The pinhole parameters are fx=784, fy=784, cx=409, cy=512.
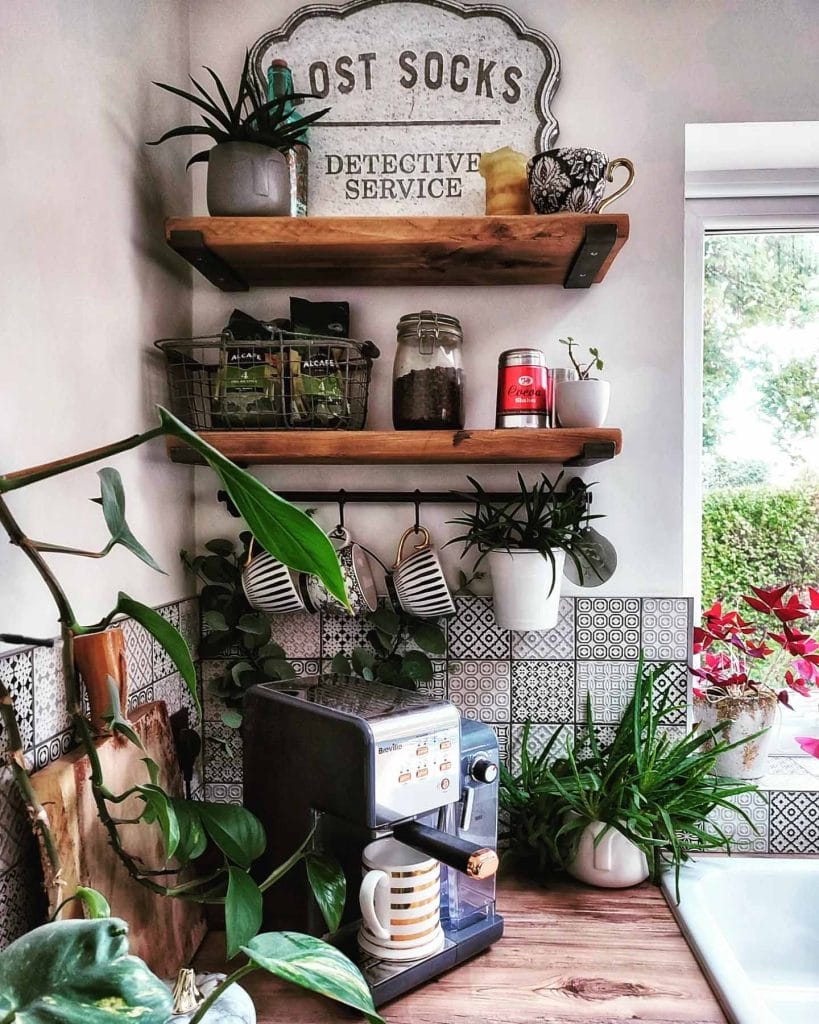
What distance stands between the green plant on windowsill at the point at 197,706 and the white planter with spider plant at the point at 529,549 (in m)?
0.50

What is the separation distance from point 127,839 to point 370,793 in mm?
299

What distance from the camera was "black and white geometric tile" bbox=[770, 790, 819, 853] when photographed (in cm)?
138

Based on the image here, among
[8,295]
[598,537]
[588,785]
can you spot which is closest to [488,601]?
[598,537]

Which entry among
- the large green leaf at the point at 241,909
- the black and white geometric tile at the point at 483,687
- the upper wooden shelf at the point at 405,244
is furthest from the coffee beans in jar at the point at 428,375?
the large green leaf at the point at 241,909

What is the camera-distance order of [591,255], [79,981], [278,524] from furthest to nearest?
[591,255] < [278,524] < [79,981]

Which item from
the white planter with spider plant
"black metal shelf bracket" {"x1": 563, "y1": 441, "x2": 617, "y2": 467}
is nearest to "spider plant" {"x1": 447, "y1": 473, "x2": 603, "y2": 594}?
the white planter with spider plant

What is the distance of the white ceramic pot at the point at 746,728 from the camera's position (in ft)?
4.46

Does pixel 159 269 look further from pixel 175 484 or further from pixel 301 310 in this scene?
pixel 175 484

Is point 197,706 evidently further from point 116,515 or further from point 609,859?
point 609,859

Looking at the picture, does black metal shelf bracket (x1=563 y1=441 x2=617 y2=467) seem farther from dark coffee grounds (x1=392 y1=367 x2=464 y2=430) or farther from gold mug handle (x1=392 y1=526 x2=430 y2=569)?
gold mug handle (x1=392 y1=526 x2=430 y2=569)

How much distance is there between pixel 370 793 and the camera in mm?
949

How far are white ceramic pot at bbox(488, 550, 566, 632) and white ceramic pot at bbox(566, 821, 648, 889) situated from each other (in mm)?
330

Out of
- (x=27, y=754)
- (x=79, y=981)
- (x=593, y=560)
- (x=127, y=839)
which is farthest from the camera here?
(x=593, y=560)

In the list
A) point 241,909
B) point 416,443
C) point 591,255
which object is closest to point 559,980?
point 241,909
